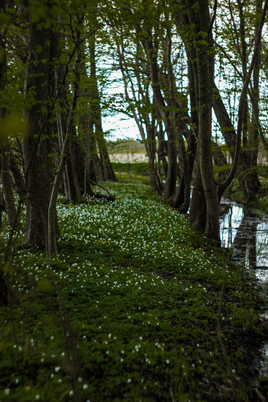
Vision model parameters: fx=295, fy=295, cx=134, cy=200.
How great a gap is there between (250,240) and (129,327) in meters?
8.43

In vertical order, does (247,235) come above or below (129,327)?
below

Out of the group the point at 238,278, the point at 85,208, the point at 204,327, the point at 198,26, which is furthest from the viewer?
the point at 85,208

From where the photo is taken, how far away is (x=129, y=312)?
4934 mm

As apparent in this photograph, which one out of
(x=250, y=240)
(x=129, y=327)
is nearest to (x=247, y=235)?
(x=250, y=240)

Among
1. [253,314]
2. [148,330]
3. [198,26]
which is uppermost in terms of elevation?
[198,26]

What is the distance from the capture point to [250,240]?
11.5 m

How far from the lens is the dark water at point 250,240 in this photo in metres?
7.53

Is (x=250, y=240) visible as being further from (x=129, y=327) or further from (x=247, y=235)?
(x=129, y=327)

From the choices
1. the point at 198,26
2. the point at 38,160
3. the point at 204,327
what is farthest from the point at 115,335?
the point at 198,26

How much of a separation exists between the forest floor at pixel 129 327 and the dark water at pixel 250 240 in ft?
0.91

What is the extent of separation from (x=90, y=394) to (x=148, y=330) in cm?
151

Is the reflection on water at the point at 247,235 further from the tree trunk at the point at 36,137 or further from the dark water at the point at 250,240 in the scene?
the tree trunk at the point at 36,137

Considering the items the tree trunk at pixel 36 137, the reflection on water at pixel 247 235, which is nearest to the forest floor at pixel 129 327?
the tree trunk at pixel 36 137

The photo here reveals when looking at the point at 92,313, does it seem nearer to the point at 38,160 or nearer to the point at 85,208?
the point at 38,160
